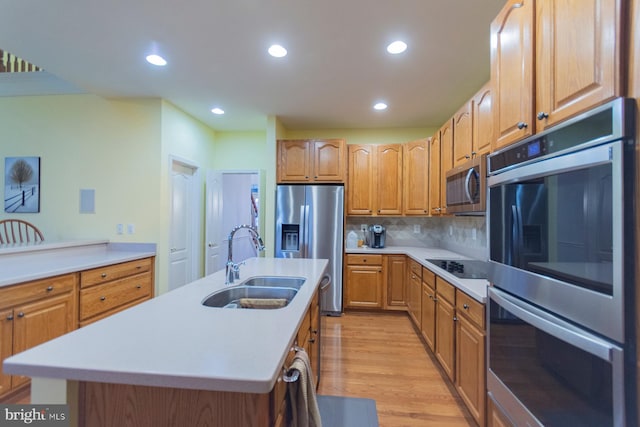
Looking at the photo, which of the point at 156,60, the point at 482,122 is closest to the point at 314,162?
the point at 156,60

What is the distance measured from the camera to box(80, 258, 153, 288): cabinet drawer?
2.47 metres

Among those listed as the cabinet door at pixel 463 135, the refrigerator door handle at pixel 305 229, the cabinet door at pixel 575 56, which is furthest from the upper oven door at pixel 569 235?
the refrigerator door handle at pixel 305 229

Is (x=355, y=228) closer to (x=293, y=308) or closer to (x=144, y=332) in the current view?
(x=293, y=308)

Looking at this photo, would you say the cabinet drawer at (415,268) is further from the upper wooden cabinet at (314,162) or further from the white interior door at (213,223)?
the white interior door at (213,223)

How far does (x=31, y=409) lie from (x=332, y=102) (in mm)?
3308

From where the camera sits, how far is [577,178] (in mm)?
910

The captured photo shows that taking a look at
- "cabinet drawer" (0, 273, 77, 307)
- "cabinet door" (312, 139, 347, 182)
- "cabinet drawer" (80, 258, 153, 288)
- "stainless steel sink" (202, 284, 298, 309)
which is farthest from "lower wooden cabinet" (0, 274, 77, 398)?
"cabinet door" (312, 139, 347, 182)

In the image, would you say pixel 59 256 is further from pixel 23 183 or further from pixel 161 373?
pixel 161 373

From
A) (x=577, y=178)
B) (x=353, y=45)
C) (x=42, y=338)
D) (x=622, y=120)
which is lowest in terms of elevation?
(x=42, y=338)

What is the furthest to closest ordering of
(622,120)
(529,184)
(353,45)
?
1. (353,45)
2. (529,184)
3. (622,120)

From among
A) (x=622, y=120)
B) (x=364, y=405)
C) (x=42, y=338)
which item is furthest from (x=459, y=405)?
(x=42, y=338)

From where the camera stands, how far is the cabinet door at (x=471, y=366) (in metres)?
1.58

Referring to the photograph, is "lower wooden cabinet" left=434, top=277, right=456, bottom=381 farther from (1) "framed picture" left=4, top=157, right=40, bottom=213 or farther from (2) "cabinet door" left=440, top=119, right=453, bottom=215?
(1) "framed picture" left=4, top=157, right=40, bottom=213

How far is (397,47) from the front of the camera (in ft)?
7.42
